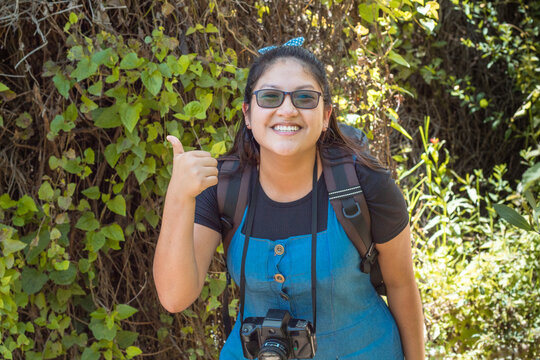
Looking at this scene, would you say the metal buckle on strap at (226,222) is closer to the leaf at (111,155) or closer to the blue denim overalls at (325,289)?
the blue denim overalls at (325,289)

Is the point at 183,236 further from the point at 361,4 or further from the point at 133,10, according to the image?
the point at 361,4

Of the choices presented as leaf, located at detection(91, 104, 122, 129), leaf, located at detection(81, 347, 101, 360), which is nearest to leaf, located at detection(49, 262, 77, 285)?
leaf, located at detection(81, 347, 101, 360)

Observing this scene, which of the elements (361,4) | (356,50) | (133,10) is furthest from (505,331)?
(133,10)

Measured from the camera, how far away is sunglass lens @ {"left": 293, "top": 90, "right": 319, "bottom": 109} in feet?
5.89

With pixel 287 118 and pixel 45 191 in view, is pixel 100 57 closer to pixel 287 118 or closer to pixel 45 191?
pixel 45 191

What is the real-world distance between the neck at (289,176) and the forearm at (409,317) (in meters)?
0.40

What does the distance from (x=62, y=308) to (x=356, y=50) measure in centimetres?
161

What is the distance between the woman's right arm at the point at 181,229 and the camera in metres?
1.65

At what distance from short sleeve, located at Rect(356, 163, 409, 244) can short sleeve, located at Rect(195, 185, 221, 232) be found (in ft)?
1.36

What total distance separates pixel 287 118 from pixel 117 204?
0.80 metres

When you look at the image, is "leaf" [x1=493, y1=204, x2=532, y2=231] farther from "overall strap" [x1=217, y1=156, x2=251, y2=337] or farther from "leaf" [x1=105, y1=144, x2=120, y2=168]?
"leaf" [x1=105, y1=144, x2=120, y2=168]

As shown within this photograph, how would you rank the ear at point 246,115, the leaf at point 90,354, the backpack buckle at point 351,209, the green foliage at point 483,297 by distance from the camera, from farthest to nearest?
the green foliage at point 483,297
the leaf at point 90,354
the ear at point 246,115
the backpack buckle at point 351,209

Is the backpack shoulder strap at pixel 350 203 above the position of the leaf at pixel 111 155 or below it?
above

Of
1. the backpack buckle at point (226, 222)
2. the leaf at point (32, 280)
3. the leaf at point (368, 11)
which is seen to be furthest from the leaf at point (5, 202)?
the leaf at point (368, 11)
